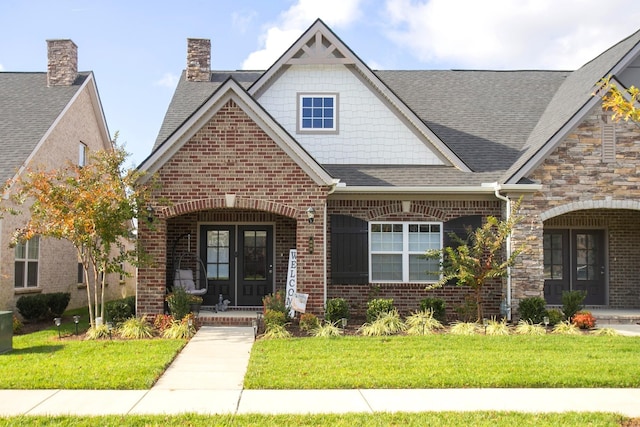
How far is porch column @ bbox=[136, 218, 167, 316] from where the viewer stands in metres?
13.3

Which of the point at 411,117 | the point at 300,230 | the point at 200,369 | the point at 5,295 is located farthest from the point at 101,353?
the point at 411,117

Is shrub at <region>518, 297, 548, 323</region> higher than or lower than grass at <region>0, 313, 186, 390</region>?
higher

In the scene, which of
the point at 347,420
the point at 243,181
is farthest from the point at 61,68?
the point at 347,420

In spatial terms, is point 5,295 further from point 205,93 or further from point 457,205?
point 457,205

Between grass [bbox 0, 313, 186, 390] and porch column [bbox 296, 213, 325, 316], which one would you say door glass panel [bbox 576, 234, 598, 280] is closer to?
porch column [bbox 296, 213, 325, 316]

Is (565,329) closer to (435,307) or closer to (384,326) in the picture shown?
(435,307)

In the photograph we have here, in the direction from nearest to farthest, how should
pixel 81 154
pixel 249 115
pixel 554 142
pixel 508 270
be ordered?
pixel 249 115, pixel 554 142, pixel 508 270, pixel 81 154

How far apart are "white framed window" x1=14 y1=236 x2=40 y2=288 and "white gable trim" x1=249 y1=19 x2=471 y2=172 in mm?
7027

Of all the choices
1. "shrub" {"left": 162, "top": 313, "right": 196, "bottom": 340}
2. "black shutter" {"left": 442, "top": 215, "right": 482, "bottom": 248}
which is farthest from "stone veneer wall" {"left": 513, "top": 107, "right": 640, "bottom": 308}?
"shrub" {"left": 162, "top": 313, "right": 196, "bottom": 340}

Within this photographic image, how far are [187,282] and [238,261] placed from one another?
1474 mm

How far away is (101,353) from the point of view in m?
10.2

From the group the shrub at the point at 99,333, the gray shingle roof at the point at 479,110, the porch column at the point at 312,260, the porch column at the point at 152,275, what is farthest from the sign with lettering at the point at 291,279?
the shrub at the point at 99,333

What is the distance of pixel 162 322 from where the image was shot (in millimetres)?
12812

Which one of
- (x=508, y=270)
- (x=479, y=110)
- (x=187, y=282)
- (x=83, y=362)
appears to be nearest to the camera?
(x=83, y=362)
